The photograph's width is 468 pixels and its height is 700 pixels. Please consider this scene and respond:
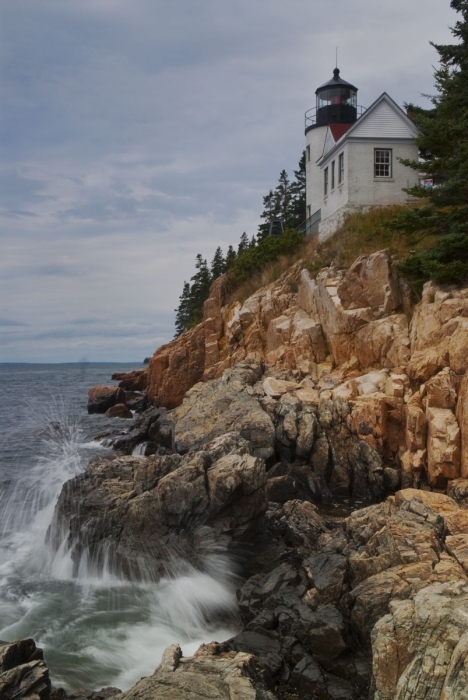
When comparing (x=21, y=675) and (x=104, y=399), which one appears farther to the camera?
(x=104, y=399)

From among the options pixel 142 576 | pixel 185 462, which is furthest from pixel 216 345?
pixel 142 576

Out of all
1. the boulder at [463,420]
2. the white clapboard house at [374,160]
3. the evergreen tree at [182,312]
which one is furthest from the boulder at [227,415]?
the evergreen tree at [182,312]

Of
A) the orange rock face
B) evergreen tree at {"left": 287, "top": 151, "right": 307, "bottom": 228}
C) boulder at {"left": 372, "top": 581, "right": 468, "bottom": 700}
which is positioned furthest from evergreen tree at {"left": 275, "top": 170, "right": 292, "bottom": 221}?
boulder at {"left": 372, "top": 581, "right": 468, "bottom": 700}

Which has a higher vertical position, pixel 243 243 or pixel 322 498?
pixel 243 243

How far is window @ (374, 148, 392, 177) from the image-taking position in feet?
97.6

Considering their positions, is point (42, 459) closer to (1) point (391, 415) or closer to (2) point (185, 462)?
(2) point (185, 462)

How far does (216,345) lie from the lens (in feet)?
102

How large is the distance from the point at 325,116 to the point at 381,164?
906 cm

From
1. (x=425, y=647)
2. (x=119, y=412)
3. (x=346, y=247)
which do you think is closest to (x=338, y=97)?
(x=346, y=247)

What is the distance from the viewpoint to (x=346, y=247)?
26875mm

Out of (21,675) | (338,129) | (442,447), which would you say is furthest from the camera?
(338,129)

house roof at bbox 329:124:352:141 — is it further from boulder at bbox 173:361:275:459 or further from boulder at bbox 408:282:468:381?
boulder at bbox 408:282:468:381

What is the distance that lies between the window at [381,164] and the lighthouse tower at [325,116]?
614 cm

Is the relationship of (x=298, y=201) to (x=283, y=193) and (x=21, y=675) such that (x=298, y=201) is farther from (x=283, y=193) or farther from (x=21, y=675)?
(x=21, y=675)
